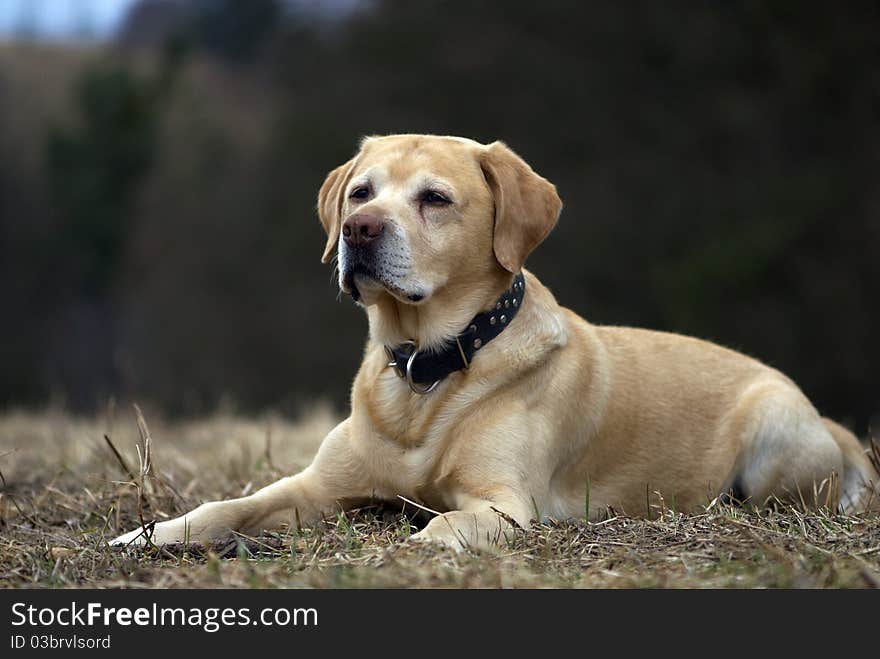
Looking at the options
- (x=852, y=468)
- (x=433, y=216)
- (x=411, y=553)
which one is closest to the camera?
(x=411, y=553)

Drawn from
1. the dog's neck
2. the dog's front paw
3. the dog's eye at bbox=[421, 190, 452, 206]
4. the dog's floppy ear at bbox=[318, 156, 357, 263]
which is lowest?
the dog's front paw

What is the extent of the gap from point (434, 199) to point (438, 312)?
1.46 ft

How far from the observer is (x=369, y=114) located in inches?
815

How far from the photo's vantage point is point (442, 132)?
1973 centimetres

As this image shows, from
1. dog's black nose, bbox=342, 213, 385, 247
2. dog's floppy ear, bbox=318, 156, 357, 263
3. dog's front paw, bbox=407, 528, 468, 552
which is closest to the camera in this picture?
dog's front paw, bbox=407, 528, 468, 552

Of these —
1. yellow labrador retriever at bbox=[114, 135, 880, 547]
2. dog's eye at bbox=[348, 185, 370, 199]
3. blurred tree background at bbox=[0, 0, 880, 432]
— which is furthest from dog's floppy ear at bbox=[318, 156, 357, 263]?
blurred tree background at bbox=[0, 0, 880, 432]

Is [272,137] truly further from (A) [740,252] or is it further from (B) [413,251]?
(B) [413,251]

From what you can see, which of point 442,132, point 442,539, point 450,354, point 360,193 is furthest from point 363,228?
point 442,132

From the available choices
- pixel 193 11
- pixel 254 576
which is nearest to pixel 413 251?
pixel 254 576

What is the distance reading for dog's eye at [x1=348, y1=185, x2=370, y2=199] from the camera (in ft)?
15.3

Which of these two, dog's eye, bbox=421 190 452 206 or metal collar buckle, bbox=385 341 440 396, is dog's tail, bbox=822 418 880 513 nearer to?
metal collar buckle, bbox=385 341 440 396

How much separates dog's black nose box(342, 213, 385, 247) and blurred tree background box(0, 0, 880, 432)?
41.3 ft

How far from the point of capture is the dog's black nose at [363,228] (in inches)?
167

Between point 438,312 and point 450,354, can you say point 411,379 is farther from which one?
point 438,312
